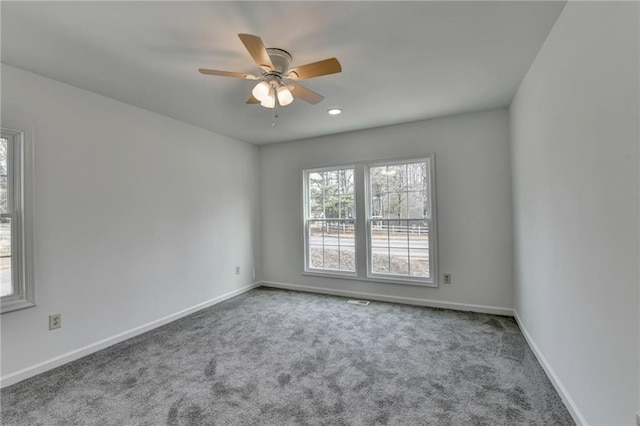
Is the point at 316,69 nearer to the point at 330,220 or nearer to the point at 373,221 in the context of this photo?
the point at 373,221

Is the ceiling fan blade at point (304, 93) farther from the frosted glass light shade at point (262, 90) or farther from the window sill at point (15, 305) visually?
the window sill at point (15, 305)

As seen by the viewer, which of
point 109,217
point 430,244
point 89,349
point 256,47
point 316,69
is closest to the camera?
point 256,47

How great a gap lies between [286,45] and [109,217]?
2.34 meters

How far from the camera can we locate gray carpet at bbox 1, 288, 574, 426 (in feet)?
5.89

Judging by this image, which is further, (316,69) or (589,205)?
(316,69)

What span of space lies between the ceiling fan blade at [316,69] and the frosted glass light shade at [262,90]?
184 millimetres

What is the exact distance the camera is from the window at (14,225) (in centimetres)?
221

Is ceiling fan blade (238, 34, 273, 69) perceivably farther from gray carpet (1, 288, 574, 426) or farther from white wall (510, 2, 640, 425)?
gray carpet (1, 288, 574, 426)

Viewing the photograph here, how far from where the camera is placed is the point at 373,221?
4.16m

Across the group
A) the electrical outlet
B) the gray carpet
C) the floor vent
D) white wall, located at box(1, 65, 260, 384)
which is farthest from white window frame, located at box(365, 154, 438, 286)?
the electrical outlet

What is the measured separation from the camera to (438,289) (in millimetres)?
3699

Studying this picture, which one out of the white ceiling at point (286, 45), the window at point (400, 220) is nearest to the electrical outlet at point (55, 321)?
the white ceiling at point (286, 45)

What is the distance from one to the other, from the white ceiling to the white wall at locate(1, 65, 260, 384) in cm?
34

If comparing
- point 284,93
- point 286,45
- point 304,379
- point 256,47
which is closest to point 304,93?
point 284,93
